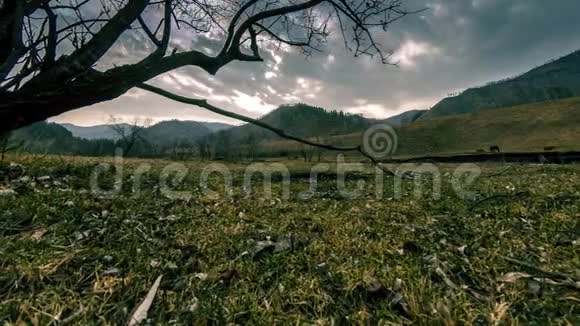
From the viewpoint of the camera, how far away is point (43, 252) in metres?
2.79

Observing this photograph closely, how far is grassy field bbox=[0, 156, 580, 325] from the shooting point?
190cm

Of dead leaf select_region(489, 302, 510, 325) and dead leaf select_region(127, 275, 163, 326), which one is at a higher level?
dead leaf select_region(127, 275, 163, 326)

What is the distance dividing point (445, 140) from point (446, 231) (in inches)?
5795

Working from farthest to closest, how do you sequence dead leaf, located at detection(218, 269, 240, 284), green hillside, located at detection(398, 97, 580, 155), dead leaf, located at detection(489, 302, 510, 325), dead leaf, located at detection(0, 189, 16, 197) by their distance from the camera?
1. green hillside, located at detection(398, 97, 580, 155)
2. dead leaf, located at detection(0, 189, 16, 197)
3. dead leaf, located at detection(218, 269, 240, 284)
4. dead leaf, located at detection(489, 302, 510, 325)

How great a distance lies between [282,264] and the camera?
283 centimetres

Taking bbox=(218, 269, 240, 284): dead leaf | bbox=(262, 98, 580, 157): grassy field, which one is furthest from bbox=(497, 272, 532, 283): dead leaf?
bbox=(262, 98, 580, 157): grassy field

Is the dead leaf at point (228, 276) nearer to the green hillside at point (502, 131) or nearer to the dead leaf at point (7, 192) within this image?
the dead leaf at point (7, 192)

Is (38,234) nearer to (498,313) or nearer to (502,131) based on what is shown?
(498,313)

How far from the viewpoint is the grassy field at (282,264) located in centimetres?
190

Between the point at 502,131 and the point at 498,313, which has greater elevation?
the point at 502,131

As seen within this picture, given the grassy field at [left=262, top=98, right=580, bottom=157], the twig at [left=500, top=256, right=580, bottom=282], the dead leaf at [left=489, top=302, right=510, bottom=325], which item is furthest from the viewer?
the grassy field at [left=262, top=98, right=580, bottom=157]

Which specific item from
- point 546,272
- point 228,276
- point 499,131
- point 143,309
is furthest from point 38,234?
point 499,131

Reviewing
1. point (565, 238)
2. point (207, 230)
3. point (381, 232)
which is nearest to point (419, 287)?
point (381, 232)

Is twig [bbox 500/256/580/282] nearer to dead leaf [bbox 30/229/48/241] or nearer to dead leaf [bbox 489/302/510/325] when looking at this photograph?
dead leaf [bbox 489/302/510/325]
